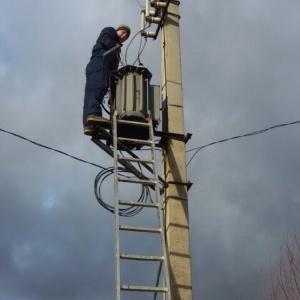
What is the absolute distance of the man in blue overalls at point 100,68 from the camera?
23.6ft

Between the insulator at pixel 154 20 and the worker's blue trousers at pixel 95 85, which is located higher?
the insulator at pixel 154 20

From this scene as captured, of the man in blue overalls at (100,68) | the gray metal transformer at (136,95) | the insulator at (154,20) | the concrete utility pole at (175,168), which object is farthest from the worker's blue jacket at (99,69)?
the concrete utility pole at (175,168)

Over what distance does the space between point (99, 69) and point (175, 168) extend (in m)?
1.79

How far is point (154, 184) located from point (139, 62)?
212 cm

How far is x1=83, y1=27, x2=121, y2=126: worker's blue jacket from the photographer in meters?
7.29

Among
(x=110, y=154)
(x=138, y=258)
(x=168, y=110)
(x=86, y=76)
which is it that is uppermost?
(x=86, y=76)

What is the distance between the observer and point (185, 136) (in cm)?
718

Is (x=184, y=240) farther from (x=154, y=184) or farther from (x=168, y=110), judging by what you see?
(x=168, y=110)

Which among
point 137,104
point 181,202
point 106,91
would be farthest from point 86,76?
point 181,202

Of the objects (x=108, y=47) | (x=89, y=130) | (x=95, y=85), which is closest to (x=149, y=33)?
(x=108, y=47)

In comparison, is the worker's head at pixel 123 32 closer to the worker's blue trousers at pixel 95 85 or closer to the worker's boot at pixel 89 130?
the worker's blue trousers at pixel 95 85

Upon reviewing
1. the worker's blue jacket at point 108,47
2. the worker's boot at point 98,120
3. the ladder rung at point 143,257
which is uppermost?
the worker's blue jacket at point 108,47

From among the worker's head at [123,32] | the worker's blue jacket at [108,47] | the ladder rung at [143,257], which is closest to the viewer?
the ladder rung at [143,257]

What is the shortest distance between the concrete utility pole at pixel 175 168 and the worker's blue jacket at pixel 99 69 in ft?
2.35
